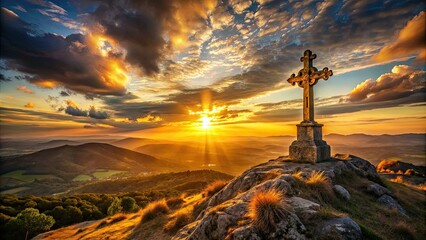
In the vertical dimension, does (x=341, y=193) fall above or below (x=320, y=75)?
below

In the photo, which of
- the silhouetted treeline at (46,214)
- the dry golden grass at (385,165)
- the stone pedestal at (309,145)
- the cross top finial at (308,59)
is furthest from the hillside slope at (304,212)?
the silhouetted treeline at (46,214)

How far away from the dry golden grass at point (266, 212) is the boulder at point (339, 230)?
2.90ft

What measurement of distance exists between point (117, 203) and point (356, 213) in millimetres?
37742

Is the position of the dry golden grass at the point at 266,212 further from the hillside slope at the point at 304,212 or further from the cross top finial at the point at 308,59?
the cross top finial at the point at 308,59

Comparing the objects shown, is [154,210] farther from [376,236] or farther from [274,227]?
[376,236]

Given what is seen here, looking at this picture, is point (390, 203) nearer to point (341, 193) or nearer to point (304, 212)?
point (341, 193)

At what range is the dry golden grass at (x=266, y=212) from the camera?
16.5ft

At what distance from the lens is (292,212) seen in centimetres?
531

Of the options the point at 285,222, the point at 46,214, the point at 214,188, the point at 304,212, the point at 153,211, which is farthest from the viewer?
the point at 46,214

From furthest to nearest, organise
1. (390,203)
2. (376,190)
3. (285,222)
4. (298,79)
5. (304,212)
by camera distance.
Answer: (298,79) < (376,190) < (390,203) < (304,212) < (285,222)

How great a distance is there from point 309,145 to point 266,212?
8.81 meters

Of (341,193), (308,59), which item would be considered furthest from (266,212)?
(308,59)

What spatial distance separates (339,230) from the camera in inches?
188

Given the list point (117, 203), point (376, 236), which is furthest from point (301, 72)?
point (117, 203)
